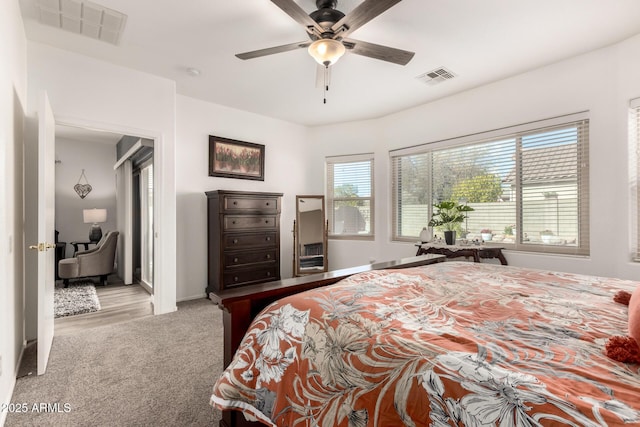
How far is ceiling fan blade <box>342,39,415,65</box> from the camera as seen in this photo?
7.40 feet

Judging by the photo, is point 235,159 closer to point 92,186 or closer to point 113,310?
point 113,310

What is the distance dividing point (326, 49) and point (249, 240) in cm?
261

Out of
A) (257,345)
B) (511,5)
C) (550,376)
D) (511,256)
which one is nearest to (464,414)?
(550,376)

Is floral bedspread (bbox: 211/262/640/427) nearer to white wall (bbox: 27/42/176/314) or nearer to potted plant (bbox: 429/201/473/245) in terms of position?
potted plant (bbox: 429/201/473/245)

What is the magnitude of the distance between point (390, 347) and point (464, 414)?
0.26 meters

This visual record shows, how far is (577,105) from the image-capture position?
3.02 metres

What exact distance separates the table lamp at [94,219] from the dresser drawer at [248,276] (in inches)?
145

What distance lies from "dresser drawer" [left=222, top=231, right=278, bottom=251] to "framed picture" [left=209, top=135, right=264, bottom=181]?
0.97 metres

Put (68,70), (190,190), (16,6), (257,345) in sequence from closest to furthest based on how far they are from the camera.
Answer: (257,345) → (16,6) → (68,70) → (190,190)

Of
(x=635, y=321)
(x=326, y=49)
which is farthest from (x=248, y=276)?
(x=635, y=321)

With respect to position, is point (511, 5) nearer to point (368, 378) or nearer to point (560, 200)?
point (560, 200)

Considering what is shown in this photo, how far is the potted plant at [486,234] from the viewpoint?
373 centimetres

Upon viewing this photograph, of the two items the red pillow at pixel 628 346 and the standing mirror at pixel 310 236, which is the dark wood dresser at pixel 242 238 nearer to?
the standing mirror at pixel 310 236

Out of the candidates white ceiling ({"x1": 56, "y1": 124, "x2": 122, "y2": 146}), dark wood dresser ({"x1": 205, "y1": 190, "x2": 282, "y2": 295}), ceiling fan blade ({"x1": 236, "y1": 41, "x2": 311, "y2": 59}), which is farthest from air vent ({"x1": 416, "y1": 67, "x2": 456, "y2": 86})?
white ceiling ({"x1": 56, "y1": 124, "x2": 122, "y2": 146})
